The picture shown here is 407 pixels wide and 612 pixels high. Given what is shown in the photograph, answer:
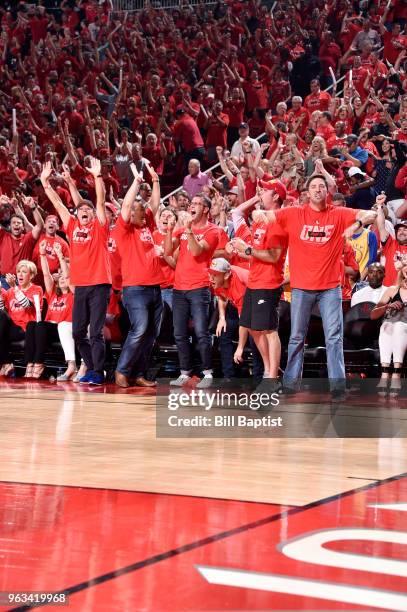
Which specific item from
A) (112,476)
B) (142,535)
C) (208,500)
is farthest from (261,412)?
(142,535)

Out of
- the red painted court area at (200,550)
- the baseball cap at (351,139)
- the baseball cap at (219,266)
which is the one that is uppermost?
the baseball cap at (351,139)

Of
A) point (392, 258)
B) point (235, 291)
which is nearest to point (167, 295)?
point (235, 291)

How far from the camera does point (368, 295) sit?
1002cm

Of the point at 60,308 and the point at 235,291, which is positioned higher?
the point at 235,291

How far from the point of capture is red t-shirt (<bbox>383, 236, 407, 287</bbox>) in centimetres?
1021

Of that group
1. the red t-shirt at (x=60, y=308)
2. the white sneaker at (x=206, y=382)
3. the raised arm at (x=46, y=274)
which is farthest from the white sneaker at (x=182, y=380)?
the raised arm at (x=46, y=274)

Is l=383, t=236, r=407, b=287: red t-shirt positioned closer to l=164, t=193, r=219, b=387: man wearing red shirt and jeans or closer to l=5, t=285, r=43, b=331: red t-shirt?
l=164, t=193, r=219, b=387: man wearing red shirt and jeans

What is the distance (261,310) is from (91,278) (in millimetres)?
2568

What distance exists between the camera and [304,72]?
1688 centimetres

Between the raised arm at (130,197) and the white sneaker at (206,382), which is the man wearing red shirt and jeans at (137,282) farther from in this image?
the white sneaker at (206,382)

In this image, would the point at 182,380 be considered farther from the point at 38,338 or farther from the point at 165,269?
the point at 38,338

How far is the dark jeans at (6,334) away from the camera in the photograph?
461 inches

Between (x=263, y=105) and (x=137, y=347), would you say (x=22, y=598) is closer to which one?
(x=137, y=347)

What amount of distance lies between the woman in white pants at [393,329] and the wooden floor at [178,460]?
265 cm
